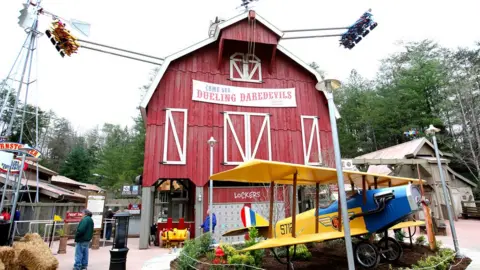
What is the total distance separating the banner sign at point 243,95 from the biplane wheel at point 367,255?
9.95 meters

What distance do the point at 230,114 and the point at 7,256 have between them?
35.6 ft

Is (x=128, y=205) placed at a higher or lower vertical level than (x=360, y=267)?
higher

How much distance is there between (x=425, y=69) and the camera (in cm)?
2794

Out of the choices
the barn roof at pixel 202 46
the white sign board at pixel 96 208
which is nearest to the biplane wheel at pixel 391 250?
the barn roof at pixel 202 46

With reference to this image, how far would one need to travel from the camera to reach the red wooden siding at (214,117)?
1364 cm

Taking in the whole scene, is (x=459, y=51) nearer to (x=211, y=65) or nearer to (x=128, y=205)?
(x=211, y=65)

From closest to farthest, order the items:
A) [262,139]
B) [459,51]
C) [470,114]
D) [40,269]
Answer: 1. [40,269]
2. [262,139]
3. [470,114]
4. [459,51]

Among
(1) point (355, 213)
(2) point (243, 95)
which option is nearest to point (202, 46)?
(2) point (243, 95)

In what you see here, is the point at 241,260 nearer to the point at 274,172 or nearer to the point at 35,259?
the point at 274,172

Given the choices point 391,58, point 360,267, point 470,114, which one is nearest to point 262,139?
point 360,267

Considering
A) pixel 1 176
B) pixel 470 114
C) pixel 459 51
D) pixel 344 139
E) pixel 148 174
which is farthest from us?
pixel 344 139

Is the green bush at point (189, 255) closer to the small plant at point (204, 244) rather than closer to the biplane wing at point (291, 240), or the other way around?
the small plant at point (204, 244)

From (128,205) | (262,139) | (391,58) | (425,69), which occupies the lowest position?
(128,205)

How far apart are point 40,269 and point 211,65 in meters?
12.0
